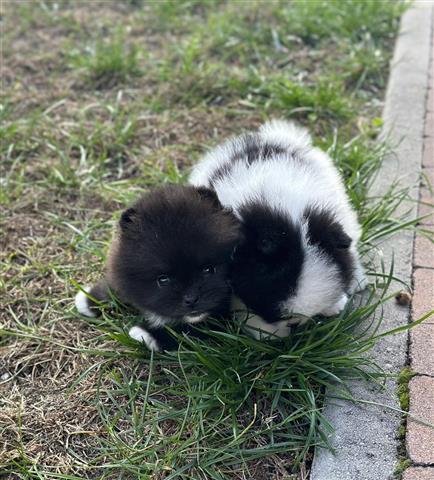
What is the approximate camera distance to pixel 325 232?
3303 mm

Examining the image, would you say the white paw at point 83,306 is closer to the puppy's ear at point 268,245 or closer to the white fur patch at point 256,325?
the white fur patch at point 256,325

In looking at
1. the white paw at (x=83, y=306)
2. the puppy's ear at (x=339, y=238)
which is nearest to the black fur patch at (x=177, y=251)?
the puppy's ear at (x=339, y=238)

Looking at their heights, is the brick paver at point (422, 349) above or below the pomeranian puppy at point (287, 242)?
below

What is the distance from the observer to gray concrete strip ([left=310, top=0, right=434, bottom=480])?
3.01m

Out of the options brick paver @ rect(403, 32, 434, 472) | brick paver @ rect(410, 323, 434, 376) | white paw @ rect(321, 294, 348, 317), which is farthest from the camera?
white paw @ rect(321, 294, 348, 317)

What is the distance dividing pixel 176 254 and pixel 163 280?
170 mm

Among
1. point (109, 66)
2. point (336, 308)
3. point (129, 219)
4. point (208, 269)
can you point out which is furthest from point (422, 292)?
point (109, 66)

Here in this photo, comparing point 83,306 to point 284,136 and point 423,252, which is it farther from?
point 423,252

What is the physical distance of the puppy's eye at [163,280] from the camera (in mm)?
3209

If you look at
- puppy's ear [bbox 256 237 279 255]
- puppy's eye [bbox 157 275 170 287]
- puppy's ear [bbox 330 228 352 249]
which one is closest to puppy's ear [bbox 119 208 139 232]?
puppy's eye [bbox 157 275 170 287]

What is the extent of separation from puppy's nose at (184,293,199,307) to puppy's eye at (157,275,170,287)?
0.36 ft

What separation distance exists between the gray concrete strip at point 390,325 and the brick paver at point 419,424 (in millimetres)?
73

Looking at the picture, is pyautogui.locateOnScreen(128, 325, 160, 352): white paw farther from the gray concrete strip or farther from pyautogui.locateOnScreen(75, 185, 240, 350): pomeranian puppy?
the gray concrete strip

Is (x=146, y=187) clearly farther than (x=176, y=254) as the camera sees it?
Yes
